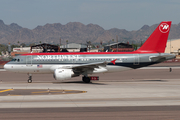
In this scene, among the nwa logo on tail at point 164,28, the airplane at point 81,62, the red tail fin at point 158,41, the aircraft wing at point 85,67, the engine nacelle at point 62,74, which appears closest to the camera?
the engine nacelle at point 62,74

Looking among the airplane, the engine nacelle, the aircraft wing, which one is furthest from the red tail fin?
the engine nacelle

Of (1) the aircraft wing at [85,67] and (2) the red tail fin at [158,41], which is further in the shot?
(2) the red tail fin at [158,41]

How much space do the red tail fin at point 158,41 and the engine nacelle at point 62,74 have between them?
1172 centimetres

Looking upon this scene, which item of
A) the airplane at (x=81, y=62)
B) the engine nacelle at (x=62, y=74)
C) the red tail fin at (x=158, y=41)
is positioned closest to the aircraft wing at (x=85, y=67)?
the airplane at (x=81, y=62)

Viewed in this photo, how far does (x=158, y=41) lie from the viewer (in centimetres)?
3941

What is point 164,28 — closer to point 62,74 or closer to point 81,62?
point 81,62

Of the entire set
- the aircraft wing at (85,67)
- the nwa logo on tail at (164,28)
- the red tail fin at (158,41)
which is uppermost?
the nwa logo on tail at (164,28)

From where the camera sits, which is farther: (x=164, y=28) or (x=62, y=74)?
(x=164, y=28)

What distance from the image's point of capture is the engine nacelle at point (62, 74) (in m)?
34.8

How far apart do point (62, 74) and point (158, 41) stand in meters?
15.4

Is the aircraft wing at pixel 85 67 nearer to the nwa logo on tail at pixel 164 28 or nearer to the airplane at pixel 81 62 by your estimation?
the airplane at pixel 81 62

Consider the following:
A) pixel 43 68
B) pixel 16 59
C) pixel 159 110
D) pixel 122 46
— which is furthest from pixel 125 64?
pixel 122 46

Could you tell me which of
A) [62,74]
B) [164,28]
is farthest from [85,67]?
[164,28]

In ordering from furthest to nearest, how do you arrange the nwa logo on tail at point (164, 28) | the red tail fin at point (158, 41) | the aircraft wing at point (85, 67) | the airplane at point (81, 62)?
the nwa logo on tail at point (164, 28), the red tail fin at point (158, 41), the airplane at point (81, 62), the aircraft wing at point (85, 67)
